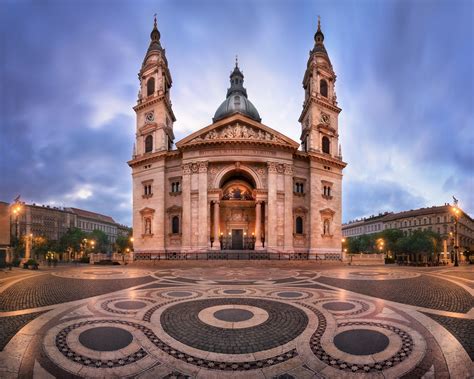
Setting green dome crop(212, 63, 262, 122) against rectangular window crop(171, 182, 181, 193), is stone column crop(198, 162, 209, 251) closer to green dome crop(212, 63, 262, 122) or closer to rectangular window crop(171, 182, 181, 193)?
rectangular window crop(171, 182, 181, 193)

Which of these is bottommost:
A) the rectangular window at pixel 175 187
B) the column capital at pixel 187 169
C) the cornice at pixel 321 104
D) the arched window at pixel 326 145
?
the rectangular window at pixel 175 187

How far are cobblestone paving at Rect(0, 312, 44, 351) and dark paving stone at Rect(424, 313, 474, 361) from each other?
1047 centimetres

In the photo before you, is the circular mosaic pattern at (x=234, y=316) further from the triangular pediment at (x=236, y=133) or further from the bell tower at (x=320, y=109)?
the bell tower at (x=320, y=109)

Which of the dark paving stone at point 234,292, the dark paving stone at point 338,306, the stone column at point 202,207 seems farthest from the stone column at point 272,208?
the dark paving stone at point 338,306

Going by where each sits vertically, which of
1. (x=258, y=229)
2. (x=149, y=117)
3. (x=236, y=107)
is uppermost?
(x=236, y=107)

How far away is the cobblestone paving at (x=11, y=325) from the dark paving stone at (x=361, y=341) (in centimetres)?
757

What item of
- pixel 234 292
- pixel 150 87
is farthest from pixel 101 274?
pixel 150 87

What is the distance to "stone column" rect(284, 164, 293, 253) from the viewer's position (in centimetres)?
4000

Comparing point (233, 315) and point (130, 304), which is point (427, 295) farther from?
point (130, 304)

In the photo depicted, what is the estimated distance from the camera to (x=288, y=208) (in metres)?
40.9

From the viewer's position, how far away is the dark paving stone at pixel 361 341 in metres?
6.23

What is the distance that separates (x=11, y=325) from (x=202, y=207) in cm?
3181

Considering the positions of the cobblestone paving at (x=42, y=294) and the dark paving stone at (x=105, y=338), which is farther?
the cobblestone paving at (x=42, y=294)

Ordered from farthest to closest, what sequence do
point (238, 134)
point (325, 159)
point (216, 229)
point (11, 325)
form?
point (325, 159) < point (238, 134) < point (216, 229) < point (11, 325)
